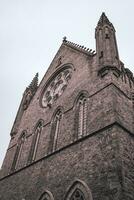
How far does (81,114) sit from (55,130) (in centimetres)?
209

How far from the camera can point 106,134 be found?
35.4ft

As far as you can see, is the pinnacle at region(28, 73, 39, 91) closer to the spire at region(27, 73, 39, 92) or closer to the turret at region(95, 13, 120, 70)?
the spire at region(27, 73, 39, 92)

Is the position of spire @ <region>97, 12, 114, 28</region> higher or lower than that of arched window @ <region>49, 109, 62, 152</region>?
higher

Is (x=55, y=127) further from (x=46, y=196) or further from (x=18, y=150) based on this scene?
(x=46, y=196)

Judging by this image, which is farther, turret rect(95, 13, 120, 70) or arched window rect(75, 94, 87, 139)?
turret rect(95, 13, 120, 70)

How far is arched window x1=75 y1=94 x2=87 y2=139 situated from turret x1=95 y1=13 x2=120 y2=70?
2199 mm

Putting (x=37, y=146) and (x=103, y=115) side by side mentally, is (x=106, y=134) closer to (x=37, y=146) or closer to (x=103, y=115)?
(x=103, y=115)

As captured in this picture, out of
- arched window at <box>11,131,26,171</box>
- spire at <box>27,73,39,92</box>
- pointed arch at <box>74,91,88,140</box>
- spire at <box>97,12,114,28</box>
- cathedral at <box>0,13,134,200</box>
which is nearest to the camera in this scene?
cathedral at <box>0,13,134,200</box>

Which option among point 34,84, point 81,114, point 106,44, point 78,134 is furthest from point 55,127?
point 34,84

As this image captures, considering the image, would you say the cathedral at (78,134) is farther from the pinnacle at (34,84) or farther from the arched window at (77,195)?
the pinnacle at (34,84)

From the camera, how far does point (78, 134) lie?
13102 millimetres

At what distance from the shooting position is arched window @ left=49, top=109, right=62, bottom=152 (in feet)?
46.6

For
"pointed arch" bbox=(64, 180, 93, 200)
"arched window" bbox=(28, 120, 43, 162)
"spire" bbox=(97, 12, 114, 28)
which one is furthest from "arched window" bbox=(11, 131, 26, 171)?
Result: "spire" bbox=(97, 12, 114, 28)

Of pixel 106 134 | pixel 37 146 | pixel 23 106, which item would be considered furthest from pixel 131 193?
pixel 23 106
